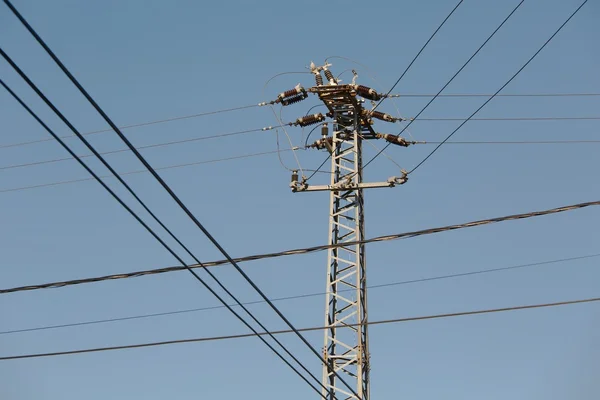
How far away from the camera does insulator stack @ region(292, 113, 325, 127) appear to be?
58.7ft

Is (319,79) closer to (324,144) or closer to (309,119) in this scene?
(309,119)

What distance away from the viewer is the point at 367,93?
17.7 m

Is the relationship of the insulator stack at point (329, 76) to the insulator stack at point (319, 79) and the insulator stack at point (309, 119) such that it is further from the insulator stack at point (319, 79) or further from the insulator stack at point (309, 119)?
the insulator stack at point (309, 119)

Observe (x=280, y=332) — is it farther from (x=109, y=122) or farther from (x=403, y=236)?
(x=109, y=122)

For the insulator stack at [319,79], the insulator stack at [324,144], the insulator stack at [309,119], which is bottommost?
the insulator stack at [324,144]

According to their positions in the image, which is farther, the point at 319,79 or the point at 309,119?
the point at 309,119

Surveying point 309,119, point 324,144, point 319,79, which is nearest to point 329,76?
point 319,79

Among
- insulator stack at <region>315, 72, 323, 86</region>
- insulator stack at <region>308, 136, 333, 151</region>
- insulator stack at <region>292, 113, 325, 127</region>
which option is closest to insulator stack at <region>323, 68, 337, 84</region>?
insulator stack at <region>315, 72, 323, 86</region>

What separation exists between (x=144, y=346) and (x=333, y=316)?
10.7 feet

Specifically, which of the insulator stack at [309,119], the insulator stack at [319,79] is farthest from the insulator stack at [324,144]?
the insulator stack at [319,79]

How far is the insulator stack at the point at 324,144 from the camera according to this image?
690 inches

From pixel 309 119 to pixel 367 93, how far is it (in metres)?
1.28

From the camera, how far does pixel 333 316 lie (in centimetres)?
1549

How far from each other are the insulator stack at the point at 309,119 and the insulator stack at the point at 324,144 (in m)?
0.46
